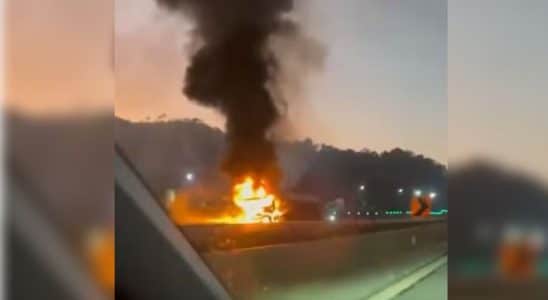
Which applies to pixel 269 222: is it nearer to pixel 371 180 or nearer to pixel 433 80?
pixel 371 180

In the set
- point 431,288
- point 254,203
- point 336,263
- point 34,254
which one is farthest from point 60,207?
point 431,288

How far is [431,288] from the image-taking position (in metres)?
1.46

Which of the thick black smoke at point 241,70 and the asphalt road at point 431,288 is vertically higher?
the thick black smoke at point 241,70

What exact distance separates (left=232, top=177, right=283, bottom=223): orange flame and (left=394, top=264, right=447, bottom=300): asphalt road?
0.29 meters

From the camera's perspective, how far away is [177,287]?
1605 millimetres

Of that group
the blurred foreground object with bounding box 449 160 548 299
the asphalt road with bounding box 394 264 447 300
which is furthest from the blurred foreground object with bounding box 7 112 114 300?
the blurred foreground object with bounding box 449 160 548 299

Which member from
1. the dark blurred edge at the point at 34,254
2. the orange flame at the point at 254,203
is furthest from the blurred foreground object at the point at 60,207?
the orange flame at the point at 254,203

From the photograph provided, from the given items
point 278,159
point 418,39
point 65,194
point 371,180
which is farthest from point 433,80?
point 65,194

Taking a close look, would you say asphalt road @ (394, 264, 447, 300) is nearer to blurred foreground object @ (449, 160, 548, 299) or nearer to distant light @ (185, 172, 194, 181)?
blurred foreground object @ (449, 160, 548, 299)

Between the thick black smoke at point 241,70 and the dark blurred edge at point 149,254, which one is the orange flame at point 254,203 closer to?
the thick black smoke at point 241,70

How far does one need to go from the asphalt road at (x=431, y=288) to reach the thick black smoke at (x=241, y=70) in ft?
1.11

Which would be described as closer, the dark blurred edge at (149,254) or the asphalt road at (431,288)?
the asphalt road at (431,288)

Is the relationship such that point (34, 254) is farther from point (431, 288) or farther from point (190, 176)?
point (431, 288)

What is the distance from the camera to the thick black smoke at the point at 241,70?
1510 mm
